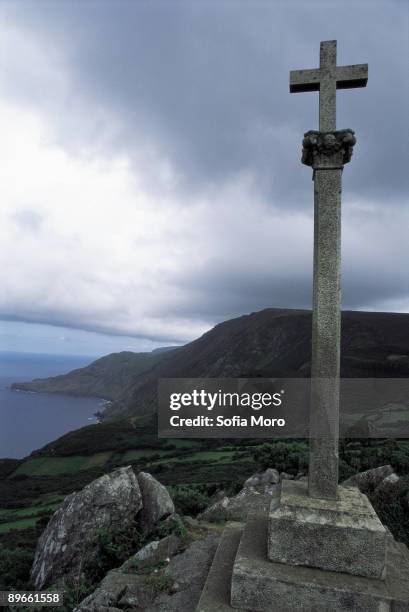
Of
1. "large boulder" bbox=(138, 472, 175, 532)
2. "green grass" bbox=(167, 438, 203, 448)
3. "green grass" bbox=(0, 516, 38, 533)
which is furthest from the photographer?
"green grass" bbox=(167, 438, 203, 448)

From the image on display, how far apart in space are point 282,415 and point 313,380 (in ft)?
187

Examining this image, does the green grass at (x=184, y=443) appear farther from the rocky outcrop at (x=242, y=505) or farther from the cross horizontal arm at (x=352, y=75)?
the cross horizontal arm at (x=352, y=75)

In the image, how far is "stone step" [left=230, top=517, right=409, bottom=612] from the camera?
4.10 meters

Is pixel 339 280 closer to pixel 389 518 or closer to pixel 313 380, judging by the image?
pixel 313 380

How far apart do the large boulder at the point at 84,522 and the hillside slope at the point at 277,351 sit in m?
68.2

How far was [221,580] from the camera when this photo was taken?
15.9ft

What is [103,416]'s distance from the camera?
161625mm

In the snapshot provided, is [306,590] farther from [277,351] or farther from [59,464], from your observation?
[277,351]

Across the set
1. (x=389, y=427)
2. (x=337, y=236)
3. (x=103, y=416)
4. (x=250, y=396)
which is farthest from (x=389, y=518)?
(x=103, y=416)

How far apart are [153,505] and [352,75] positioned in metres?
10.1

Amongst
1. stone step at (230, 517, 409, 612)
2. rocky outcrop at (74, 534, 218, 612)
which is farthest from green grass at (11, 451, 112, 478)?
stone step at (230, 517, 409, 612)

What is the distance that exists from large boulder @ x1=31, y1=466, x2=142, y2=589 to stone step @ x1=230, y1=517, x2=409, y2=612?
5.35m

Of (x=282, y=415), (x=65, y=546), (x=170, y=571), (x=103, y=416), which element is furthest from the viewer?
(x=103, y=416)

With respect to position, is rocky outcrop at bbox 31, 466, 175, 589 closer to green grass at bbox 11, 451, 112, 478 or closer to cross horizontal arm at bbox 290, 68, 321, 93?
cross horizontal arm at bbox 290, 68, 321, 93
